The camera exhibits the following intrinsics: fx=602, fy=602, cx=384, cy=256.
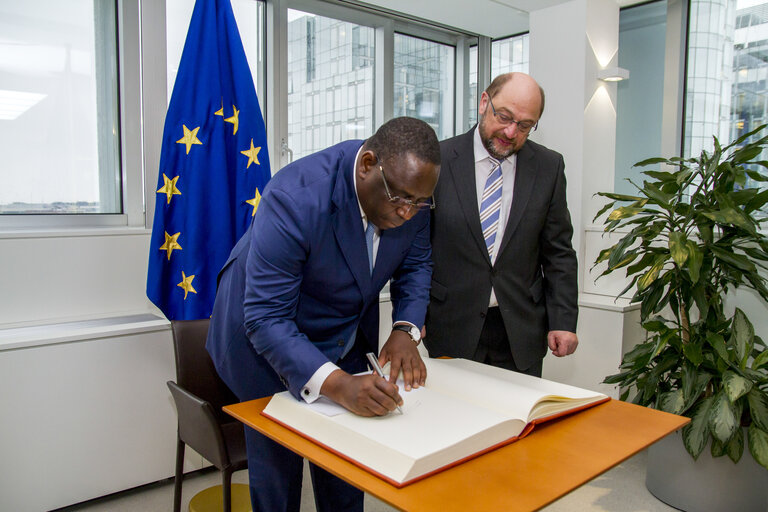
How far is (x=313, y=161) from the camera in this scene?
139 cm

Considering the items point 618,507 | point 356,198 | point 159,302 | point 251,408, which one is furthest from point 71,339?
point 618,507

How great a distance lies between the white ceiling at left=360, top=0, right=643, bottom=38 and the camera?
12.0ft

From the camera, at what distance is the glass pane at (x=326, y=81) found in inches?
146

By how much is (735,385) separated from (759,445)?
0.25m

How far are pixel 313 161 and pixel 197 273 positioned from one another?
156cm

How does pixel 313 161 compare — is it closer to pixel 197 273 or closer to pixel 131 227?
pixel 197 273

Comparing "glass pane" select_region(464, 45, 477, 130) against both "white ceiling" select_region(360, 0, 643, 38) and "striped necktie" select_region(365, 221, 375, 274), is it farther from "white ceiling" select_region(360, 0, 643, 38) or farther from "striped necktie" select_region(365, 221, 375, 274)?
"striped necktie" select_region(365, 221, 375, 274)

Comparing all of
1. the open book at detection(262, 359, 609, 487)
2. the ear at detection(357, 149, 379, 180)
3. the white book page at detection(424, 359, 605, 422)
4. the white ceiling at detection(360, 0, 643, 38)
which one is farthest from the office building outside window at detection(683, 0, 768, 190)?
the ear at detection(357, 149, 379, 180)

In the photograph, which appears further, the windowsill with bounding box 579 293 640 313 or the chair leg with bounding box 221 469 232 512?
the windowsill with bounding box 579 293 640 313

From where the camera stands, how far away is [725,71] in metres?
3.59

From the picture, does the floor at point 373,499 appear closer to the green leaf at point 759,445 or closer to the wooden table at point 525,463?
the green leaf at point 759,445

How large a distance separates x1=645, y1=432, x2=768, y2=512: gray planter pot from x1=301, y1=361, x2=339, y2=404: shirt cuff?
2037 millimetres

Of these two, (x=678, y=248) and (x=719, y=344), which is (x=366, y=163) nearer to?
(x=678, y=248)

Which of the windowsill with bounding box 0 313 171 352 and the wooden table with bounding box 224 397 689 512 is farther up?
the wooden table with bounding box 224 397 689 512
